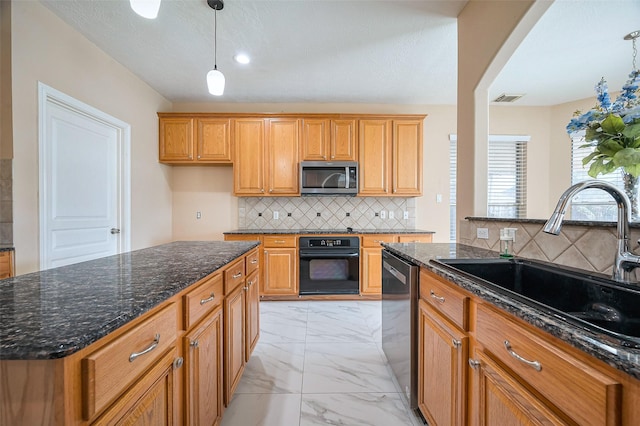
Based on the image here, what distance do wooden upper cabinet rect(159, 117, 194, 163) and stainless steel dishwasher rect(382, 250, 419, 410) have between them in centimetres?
300

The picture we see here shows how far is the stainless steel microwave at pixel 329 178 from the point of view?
11.5 feet

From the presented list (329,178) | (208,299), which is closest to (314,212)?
(329,178)

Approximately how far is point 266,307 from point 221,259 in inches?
75.6

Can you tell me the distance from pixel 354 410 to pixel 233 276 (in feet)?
3.40

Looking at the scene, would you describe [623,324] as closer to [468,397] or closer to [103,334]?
[468,397]

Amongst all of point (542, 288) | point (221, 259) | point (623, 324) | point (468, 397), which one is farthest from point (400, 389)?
point (221, 259)

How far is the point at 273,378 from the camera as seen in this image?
5.91ft

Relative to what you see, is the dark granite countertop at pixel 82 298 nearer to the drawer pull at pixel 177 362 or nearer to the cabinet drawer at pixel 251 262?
the drawer pull at pixel 177 362

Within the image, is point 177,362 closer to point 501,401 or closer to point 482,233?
point 501,401

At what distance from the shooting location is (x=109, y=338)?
2.03 feet

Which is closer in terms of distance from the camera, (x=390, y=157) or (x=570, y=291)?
(x=570, y=291)

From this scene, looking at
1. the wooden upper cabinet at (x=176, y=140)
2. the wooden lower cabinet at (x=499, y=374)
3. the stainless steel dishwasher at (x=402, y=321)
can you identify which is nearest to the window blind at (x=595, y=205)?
the stainless steel dishwasher at (x=402, y=321)

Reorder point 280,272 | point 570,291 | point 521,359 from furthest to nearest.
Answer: point 280,272, point 570,291, point 521,359

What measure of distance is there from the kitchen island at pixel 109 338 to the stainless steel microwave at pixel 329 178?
224 centimetres
